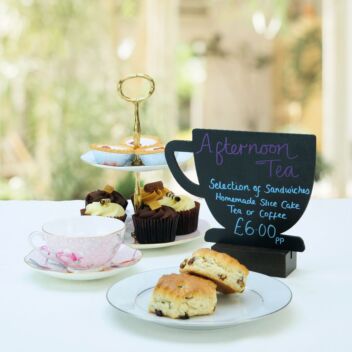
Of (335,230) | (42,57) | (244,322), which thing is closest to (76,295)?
(244,322)

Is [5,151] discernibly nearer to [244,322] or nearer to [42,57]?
[42,57]

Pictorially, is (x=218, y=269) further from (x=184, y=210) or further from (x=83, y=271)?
(x=184, y=210)

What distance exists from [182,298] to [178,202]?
0.52 m

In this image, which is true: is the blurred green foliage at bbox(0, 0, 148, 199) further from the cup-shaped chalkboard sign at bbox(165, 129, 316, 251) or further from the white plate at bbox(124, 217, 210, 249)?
the cup-shaped chalkboard sign at bbox(165, 129, 316, 251)

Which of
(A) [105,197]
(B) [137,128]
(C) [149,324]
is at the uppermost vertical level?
(B) [137,128]

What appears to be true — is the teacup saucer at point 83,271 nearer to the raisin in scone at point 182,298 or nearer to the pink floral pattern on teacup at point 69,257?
the pink floral pattern on teacup at point 69,257

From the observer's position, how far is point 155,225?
1.44 metres

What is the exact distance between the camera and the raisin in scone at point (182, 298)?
1045mm

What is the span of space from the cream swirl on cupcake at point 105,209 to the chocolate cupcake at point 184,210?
99 millimetres

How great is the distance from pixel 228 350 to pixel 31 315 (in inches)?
12.1

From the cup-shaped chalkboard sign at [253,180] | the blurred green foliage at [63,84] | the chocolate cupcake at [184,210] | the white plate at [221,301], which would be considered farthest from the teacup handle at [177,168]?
the blurred green foliage at [63,84]

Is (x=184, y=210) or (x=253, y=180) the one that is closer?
(x=253, y=180)

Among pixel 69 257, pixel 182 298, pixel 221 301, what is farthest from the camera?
pixel 69 257

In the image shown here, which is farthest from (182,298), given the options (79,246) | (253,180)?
(253,180)
